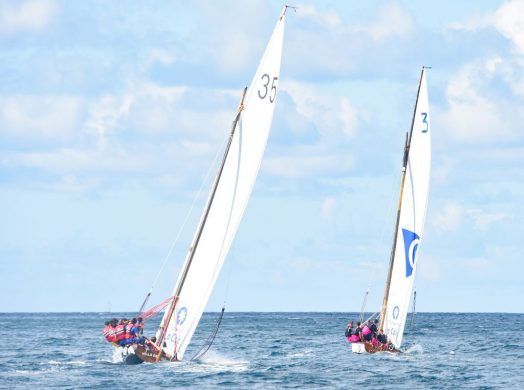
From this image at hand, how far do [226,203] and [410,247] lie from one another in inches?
657

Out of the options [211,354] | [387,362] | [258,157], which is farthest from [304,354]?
[258,157]

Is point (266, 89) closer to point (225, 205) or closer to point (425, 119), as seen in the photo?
point (225, 205)

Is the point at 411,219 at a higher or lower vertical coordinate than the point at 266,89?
lower

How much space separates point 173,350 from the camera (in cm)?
5075

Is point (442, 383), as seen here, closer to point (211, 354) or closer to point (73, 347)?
point (211, 354)

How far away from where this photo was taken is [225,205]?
49.0 meters

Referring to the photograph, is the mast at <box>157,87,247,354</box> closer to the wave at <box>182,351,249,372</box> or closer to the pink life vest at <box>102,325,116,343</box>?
the pink life vest at <box>102,325,116,343</box>

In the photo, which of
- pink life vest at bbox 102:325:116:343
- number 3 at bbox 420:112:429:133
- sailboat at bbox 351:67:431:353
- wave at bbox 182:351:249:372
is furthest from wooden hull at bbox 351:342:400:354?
pink life vest at bbox 102:325:116:343

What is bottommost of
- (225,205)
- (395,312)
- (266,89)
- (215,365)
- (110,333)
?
(215,365)

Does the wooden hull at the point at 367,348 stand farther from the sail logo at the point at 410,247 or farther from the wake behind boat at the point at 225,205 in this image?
the wake behind boat at the point at 225,205

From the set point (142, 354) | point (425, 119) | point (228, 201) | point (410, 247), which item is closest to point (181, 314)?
point (142, 354)

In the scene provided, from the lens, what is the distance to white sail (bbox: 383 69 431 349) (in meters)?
61.5

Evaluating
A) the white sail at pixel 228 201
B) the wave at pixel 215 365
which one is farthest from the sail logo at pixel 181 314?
the wave at pixel 215 365

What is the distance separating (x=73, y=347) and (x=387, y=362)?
2431 centimetres
